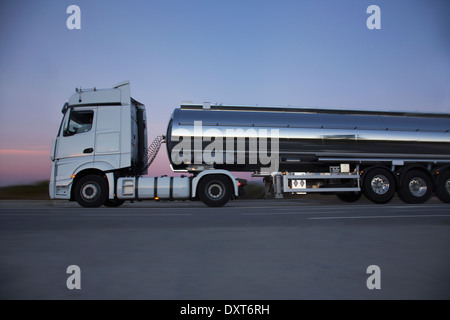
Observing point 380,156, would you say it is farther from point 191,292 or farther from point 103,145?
point 191,292

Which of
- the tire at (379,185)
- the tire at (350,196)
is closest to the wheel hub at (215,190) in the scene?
the tire at (379,185)

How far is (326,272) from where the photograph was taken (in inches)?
122

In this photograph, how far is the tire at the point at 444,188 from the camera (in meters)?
11.8

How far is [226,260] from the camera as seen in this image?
3562 mm

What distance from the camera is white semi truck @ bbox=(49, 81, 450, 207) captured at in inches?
406

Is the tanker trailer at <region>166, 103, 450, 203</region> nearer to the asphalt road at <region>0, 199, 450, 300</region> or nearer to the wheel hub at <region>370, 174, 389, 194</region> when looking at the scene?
the wheel hub at <region>370, 174, 389, 194</region>

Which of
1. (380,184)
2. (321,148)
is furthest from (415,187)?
(321,148)

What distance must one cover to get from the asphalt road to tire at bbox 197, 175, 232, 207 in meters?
4.41

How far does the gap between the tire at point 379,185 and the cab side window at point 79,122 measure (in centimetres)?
993

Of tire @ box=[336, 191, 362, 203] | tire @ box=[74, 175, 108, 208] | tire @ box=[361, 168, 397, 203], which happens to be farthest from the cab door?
tire @ box=[336, 191, 362, 203]

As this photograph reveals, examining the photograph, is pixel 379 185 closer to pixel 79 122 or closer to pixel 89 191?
pixel 89 191

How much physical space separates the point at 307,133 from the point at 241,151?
2.51 m

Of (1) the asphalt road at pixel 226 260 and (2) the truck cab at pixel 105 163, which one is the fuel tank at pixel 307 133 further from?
(1) the asphalt road at pixel 226 260

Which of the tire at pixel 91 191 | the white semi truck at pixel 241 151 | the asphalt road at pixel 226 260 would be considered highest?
the white semi truck at pixel 241 151
